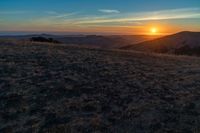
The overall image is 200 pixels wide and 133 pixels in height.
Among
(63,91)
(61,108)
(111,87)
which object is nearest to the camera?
(61,108)

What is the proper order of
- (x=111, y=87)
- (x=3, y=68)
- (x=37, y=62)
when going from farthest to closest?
(x=37, y=62)
(x=3, y=68)
(x=111, y=87)

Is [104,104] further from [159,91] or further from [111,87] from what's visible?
[159,91]

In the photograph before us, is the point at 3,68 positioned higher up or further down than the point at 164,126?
higher up

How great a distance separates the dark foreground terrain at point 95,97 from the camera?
25.3 ft

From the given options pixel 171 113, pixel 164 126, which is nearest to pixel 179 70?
pixel 171 113

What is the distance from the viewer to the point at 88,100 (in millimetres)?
9352

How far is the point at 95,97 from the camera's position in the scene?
31.6 feet

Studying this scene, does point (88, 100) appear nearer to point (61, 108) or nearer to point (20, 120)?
point (61, 108)

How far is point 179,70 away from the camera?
1455 cm

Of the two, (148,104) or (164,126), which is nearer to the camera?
(164,126)

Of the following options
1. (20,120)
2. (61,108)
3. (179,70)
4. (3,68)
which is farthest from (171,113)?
(3,68)

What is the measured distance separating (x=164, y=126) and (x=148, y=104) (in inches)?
60.4

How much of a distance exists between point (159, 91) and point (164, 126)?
296 centimetres

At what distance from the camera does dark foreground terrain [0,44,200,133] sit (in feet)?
25.3
